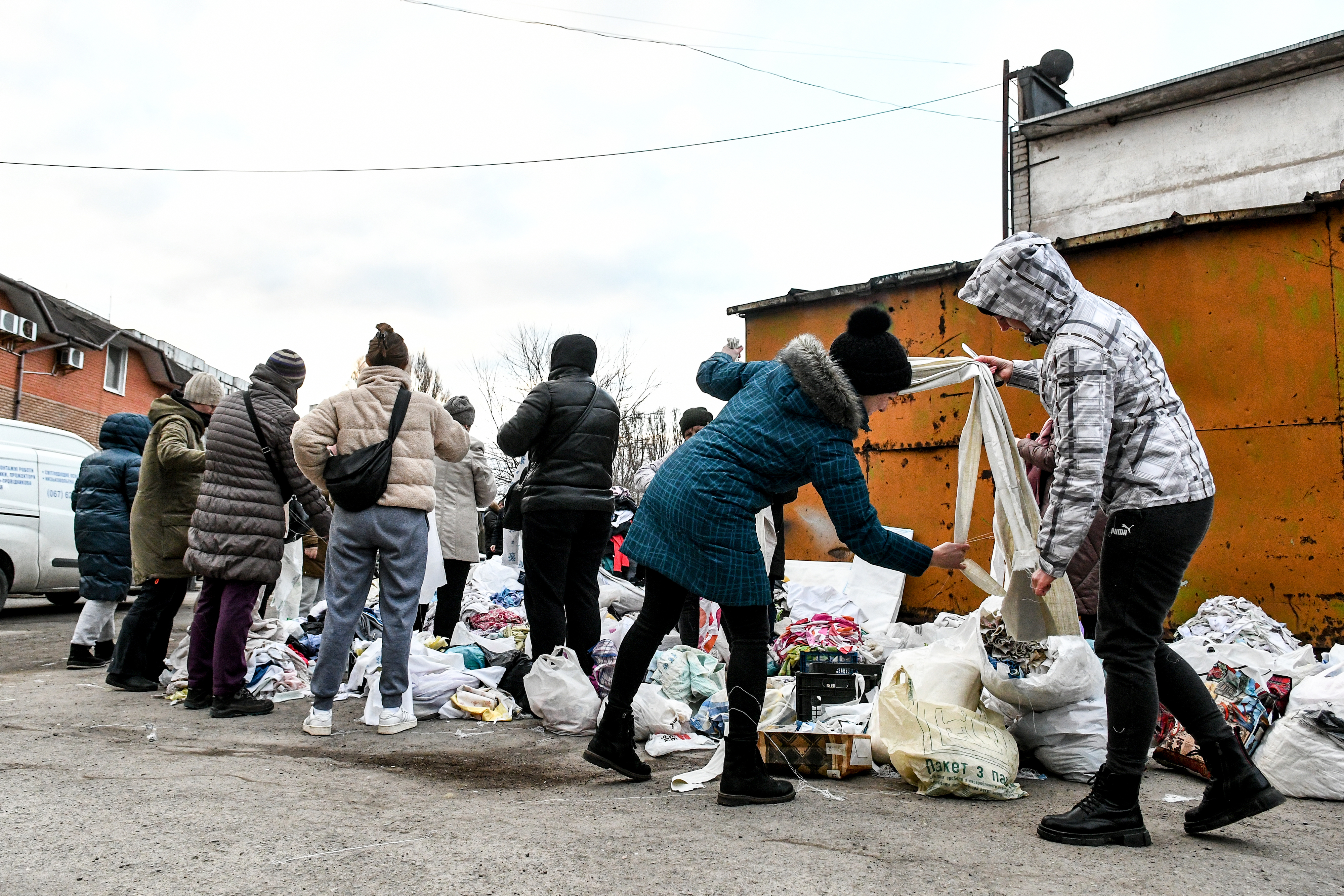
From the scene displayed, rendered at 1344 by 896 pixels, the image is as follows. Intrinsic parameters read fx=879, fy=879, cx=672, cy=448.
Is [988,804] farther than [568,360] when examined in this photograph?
No

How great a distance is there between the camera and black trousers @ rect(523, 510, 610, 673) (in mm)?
4309

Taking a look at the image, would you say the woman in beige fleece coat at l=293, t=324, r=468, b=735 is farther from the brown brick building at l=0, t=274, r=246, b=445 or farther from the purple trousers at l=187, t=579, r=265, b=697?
the brown brick building at l=0, t=274, r=246, b=445

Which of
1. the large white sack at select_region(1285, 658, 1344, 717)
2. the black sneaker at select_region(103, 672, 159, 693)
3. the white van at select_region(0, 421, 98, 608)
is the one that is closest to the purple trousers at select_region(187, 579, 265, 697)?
the black sneaker at select_region(103, 672, 159, 693)

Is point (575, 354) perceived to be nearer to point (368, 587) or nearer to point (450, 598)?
point (368, 587)

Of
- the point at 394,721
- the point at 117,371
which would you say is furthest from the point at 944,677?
the point at 117,371

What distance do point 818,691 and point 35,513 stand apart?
8.60 metres

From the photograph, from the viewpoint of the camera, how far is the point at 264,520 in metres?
4.47

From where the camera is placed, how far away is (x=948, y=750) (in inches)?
119

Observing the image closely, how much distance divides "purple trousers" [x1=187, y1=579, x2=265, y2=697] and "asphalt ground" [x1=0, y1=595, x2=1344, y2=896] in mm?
622

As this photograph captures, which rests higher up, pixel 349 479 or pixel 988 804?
pixel 349 479

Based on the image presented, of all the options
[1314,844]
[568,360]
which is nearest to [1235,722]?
[1314,844]

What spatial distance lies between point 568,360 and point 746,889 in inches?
121

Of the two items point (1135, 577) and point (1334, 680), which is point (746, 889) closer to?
point (1135, 577)

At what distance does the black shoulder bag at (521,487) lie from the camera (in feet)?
14.5
